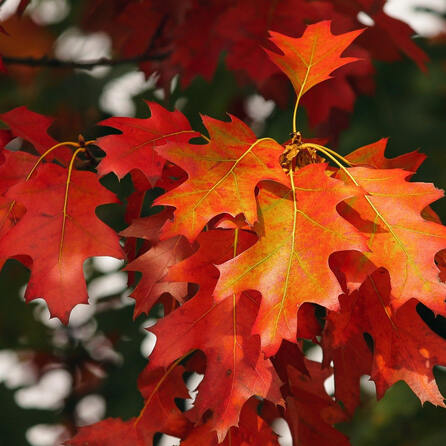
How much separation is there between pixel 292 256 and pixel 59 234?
15.1 inches

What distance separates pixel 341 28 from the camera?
1966 mm

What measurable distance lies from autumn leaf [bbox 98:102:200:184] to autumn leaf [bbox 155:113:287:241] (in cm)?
5

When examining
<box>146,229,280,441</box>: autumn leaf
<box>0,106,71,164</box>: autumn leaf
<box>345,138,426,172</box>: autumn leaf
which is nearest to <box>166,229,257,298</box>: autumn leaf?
<box>146,229,280,441</box>: autumn leaf

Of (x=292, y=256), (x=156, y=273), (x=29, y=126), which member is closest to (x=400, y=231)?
(x=292, y=256)

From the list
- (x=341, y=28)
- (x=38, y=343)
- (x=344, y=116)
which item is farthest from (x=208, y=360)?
(x=38, y=343)

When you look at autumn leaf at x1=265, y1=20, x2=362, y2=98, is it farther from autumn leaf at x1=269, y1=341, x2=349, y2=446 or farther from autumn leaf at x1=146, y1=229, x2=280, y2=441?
autumn leaf at x1=269, y1=341, x2=349, y2=446

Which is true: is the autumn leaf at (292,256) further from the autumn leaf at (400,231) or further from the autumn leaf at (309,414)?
the autumn leaf at (309,414)

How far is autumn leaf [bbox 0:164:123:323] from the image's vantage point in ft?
3.55

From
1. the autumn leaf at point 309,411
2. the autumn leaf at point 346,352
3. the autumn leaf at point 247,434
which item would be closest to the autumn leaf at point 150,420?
the autumn leaf at point 247,434

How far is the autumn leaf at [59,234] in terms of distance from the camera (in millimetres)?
1083

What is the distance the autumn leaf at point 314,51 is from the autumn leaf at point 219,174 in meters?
0.18

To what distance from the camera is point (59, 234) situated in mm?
1129

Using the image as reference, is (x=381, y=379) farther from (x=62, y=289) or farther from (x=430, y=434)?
(x=430, y=434)

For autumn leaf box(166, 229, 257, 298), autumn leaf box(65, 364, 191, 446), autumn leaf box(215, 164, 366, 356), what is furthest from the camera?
autumn leaf box(65, 364, 191, 446)
